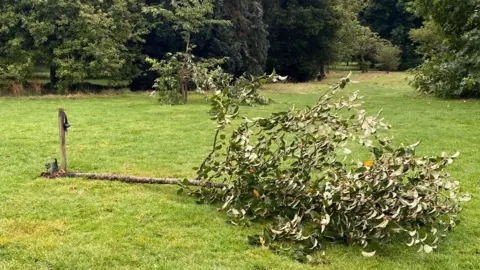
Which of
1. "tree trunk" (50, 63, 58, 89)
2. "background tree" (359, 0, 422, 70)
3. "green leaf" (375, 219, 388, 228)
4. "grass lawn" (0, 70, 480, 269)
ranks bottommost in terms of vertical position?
"grass lawn" (0, 70, 480, 269)

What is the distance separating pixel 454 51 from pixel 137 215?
15.9 meters

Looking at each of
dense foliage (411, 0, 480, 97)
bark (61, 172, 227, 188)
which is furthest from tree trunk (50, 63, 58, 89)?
bark (61, 172, 227, 188)

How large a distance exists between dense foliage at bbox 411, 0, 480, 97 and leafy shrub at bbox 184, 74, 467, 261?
1125cm

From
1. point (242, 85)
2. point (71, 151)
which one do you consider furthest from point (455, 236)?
point (71, 151)

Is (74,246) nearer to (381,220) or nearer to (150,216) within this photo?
(150,216)

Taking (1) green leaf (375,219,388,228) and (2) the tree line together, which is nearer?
(1) green leaf (375,219,388,228)

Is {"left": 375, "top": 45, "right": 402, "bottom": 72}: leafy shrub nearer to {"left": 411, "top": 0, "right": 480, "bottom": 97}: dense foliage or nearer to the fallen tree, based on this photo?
{"left": 411, "top": 0, "right": 480, "bottom": 97}: dense foliage

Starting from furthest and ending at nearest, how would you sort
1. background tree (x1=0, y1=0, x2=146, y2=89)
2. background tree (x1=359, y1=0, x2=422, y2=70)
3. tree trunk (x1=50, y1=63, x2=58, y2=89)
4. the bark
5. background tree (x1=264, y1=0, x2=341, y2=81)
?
1. background tree (x1=359, y1=0, x2=422, y2=70)
2. background tree (x1=264, y1=0, x2=341, y2=81)
3. tree trunk (x1=50, y1=63, x2=58, y2=89)
4. background tree (x1=0, y1=0, x2=146, y2=89)
5. the bark

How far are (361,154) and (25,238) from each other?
5608 millimetres

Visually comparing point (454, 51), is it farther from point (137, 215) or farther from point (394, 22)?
point (394, 22)

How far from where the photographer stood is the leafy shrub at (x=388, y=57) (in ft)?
145

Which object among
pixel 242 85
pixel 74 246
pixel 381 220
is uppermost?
Result: pixel 242 85

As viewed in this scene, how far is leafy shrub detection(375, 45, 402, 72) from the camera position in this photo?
44281mm

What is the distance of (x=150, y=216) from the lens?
508cm
